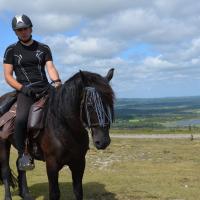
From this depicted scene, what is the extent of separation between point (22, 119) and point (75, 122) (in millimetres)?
1100

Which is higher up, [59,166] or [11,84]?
[11,84]

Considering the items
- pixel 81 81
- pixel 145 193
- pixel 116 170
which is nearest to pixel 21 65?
pixel 81 81

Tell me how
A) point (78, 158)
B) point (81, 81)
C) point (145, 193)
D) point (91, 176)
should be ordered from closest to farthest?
point (81, 81), point (78, 158), point (145, 193), point (91, 176)

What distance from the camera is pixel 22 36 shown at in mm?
7535

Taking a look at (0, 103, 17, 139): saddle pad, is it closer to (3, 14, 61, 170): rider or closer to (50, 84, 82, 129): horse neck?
(3, 14, 61, 170): rider

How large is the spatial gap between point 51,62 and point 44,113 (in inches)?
36.2

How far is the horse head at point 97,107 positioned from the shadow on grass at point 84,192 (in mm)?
4054

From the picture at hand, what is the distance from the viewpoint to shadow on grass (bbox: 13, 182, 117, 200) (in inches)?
396

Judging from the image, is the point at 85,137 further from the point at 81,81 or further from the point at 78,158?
the point at 81,81

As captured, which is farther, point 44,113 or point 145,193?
point 145,193

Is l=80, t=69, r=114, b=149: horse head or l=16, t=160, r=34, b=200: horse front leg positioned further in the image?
l=16, t=160, r=34, b=200: horse front leg

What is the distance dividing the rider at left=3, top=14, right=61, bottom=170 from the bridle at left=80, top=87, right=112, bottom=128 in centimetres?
134

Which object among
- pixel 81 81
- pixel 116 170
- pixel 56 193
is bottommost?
→ pixel 116 170

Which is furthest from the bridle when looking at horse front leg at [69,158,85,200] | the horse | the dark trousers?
the dark trousers
